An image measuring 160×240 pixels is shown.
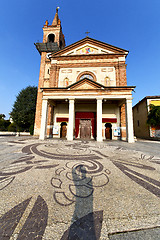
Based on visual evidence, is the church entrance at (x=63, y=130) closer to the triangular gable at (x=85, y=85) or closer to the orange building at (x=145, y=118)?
the triangular gable at (x=85, y=85)

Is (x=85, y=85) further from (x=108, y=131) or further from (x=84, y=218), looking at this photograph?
(x=84, y=218)

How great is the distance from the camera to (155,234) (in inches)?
50.8

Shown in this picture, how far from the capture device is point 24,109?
22.1 metres

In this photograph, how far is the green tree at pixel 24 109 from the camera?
21453mm

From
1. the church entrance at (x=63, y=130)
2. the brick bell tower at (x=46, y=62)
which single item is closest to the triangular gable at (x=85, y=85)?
the brick bell tower at (x=46, y=62)

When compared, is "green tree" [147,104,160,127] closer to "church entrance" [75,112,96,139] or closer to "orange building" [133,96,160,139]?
"orange building" [133,96,160,139]

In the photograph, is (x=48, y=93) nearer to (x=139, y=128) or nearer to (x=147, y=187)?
(x=147, y=187)

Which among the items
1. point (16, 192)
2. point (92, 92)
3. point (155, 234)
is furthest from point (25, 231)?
point (92, 92)

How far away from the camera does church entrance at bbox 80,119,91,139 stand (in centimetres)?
1397

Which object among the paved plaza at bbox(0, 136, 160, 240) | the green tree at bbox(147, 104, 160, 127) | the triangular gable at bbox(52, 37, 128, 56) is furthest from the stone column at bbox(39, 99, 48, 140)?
the green tree at bbox(147, 104, 160, 127)

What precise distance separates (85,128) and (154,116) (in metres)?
12.1

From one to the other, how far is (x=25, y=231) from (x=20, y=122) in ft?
78.2

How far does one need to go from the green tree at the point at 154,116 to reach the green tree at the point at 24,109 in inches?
946

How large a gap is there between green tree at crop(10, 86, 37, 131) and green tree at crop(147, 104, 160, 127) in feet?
78.8
